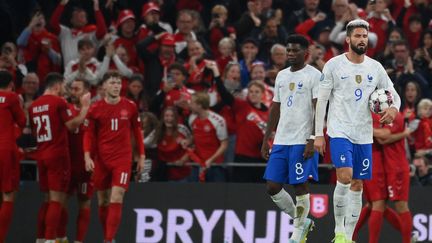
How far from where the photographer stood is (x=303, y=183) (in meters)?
14.2

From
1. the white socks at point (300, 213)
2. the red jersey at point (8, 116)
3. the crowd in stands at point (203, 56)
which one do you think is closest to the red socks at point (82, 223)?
the crowd in stands at point (203, 56)

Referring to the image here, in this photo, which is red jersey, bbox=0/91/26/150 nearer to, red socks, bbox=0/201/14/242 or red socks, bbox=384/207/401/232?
red socks, bbox=0/201/14/242

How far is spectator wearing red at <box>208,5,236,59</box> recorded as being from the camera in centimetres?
2061

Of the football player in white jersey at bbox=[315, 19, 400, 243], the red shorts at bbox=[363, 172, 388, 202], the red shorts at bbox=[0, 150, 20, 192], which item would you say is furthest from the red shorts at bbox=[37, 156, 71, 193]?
the football player in white jersey at bbox=[315, 19, 400, 243]

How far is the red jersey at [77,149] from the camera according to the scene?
17359mm

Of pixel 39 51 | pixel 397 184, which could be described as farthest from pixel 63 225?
pixel 397 184

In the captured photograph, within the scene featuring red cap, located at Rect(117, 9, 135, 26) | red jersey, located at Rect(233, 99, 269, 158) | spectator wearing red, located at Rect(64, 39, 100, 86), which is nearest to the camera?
red jersey, located at Rect(233, 99, 269, 158)

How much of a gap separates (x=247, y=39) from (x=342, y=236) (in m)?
6.93

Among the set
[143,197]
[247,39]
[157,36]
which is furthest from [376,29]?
[143,197]

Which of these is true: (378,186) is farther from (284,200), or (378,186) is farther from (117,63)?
(117,63)

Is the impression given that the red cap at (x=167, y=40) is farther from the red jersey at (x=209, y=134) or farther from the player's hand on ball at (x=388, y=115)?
the player's hand on ball at (x=388, y=115)

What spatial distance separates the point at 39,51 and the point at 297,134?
7.37 m

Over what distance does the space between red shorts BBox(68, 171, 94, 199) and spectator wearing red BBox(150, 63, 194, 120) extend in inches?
78.0

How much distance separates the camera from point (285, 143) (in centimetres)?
1427
